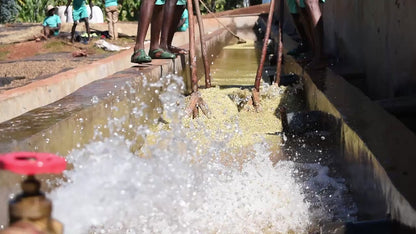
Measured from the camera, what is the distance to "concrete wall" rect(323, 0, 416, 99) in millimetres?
4387

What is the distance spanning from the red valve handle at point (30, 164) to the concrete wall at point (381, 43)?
11.1 ft

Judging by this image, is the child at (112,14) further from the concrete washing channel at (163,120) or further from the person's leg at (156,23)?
the concrete washing channel at (163,120)

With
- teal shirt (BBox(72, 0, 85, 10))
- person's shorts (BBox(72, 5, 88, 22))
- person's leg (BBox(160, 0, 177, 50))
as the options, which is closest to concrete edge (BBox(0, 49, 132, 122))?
person's leg (BBox(160, 0, 177, 50))

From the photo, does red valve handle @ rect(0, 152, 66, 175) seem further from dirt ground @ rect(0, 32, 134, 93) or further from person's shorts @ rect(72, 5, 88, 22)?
person's shorts @ rect(72, 5, 88, 22)

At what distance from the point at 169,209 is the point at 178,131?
113 cm

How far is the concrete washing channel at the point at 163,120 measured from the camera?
2.49 metres

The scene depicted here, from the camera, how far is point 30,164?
4.27 feet

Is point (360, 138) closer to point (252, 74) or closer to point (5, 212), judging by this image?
point (5, 212)

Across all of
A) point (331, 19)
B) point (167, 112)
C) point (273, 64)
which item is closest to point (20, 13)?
point (273, 64)

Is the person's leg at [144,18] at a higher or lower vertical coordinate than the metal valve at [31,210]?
lower

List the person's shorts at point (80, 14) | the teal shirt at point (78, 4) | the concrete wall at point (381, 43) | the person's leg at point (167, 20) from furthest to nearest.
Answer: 1. the teal shirt at point (78, 4)
2. the person's shorts at point (80, 14)
3. the person's leg at point (167, 20)
4. the concrete wall at point (381, 43)

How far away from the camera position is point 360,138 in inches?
121

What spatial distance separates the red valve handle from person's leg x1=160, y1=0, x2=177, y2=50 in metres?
5.26

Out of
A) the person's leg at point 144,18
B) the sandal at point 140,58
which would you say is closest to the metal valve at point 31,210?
Answer: the sandal at point 140,58
